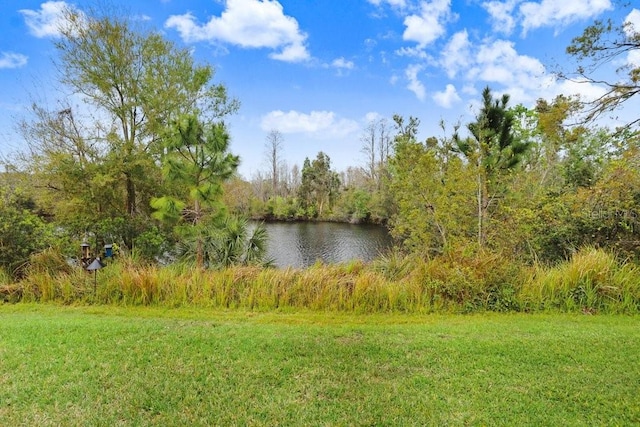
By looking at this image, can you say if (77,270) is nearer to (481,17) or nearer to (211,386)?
(211,386)

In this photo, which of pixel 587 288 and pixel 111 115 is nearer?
pixel 587 288

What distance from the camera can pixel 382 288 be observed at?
480 centimetres

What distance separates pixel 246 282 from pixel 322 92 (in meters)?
11.7

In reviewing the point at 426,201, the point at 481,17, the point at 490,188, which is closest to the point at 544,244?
the point at 490,188

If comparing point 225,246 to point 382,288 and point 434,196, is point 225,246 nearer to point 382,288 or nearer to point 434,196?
point 382,288

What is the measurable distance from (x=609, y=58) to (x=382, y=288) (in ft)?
23.4

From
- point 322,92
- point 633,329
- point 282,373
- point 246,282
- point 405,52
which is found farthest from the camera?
point 322,92

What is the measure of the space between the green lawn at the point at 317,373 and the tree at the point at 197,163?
3269mm

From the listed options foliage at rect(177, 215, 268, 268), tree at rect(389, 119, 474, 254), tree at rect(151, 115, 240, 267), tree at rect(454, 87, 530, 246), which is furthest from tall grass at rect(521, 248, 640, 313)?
tree at rect(151, 115, 240, 267)

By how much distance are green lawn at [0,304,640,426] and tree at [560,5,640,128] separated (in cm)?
518

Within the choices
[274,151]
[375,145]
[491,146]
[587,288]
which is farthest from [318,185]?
[587,288]

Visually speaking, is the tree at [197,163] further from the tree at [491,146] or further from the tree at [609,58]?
the tree at [609,58]

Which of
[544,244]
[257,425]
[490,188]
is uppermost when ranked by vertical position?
[490,188]

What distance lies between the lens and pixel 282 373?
2561 millimetres
